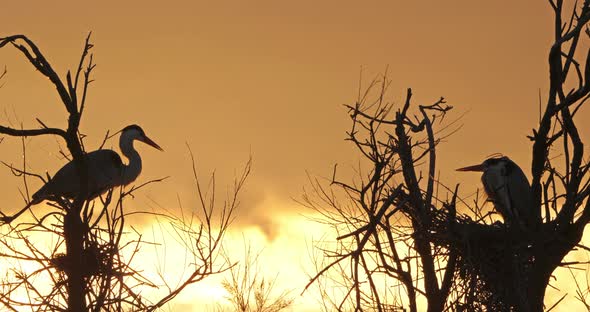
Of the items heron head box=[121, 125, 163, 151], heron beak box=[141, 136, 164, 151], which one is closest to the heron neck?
heron head box=[121, 125, 163, 151]

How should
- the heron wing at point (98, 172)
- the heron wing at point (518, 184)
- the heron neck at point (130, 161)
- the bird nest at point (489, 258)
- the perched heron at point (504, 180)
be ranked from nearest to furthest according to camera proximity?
the bird nest at point (489, 258) → the heron wing at point (518, 184) → the perched heron at point (504, 180) → the heron wing at point (98, 172) → the heron neck at point (130, 161)

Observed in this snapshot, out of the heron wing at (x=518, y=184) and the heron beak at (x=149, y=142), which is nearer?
the heron wing at (x=518, y=184)

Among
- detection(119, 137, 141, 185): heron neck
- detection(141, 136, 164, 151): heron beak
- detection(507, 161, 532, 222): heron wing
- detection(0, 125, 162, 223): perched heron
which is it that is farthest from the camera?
detection(141, 136, 164, 151): heron beak

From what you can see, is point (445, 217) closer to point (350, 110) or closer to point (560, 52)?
point (350, 110)

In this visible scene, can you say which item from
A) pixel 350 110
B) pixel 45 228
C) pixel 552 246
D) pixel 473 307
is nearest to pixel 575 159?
pixel 552 246

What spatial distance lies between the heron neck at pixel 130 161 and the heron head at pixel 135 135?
14cm

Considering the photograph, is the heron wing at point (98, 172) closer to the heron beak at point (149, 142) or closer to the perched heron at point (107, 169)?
the perched heron at point (107, 169)

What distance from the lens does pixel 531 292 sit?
5773 millimetres

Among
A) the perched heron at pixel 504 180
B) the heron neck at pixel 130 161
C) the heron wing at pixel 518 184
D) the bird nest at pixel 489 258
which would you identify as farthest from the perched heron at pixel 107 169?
the bird nest at pixel 489 258

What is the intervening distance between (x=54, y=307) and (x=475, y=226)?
3919 millimetres

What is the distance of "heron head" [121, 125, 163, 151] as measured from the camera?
15578mm

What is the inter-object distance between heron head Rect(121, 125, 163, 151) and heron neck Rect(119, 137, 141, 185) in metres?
0.14

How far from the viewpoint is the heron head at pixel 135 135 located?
1558 centimetres

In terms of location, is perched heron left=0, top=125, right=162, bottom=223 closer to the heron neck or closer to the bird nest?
the heron neck
